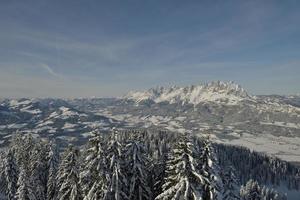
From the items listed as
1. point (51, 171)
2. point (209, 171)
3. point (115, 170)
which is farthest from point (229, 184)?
point (51, 171)

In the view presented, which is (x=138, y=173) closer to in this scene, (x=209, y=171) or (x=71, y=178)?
(x=71, y=178)

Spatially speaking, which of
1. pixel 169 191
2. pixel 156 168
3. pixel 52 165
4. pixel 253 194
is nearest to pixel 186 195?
pixel 169 191

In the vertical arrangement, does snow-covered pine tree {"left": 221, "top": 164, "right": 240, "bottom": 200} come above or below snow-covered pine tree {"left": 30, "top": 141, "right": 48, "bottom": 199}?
above

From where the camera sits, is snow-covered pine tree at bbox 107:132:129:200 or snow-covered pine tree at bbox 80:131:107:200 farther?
snow-covered pine tree at bbox 107:132:129:200

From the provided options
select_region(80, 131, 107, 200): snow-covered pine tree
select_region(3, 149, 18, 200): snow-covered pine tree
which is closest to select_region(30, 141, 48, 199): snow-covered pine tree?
→ select_region(3, 149, 18, 200): snow-covered pine tree

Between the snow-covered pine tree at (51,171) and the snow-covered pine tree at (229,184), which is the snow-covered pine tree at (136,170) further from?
the snow-covered pine tree at (51,171)

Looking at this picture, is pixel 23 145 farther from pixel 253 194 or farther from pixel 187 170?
pixel 187 170

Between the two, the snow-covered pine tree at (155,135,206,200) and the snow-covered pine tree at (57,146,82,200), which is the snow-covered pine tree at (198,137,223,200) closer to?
the snow-covered pine tree at (155,135,206,200)
